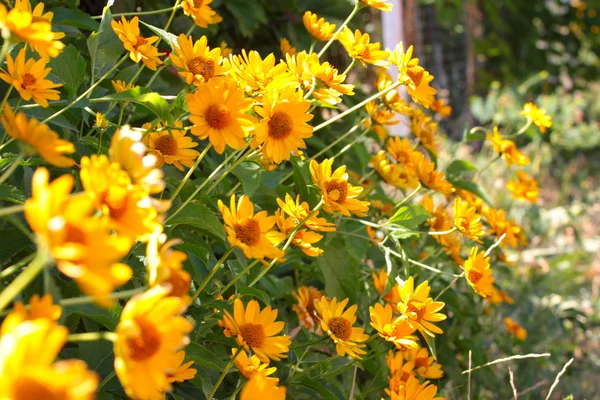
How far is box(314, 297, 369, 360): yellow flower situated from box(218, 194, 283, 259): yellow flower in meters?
0.17

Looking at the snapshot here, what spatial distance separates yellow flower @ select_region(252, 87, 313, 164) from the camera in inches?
33.6

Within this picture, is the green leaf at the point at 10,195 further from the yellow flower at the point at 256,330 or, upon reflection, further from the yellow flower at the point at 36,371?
the yellow flower at the point at 36,371

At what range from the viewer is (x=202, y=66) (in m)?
0.91

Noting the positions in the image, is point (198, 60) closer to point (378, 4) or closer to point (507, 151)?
point (378, 4)

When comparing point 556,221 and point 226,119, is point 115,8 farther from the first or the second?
point 556,221

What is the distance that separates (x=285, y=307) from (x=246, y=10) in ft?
2.67

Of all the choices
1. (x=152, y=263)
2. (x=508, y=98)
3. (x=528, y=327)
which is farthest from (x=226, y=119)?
(x=508, y=98)

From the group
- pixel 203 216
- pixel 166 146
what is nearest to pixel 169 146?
pixel 166 146

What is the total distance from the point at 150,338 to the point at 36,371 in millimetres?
123

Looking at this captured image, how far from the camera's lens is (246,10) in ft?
5.80

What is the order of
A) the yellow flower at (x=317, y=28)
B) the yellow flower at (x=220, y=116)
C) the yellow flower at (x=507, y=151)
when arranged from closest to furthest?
the yellow flower at (x=220, y=116) < the yellow flower at (x=317, y=28) < the yellow flower at (x=507, y=151)

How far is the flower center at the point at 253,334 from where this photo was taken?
854 mm

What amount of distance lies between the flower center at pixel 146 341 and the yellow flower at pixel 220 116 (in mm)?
326

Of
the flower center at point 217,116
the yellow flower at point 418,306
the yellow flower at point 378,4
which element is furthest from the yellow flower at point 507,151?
the flower center at point 217,116
